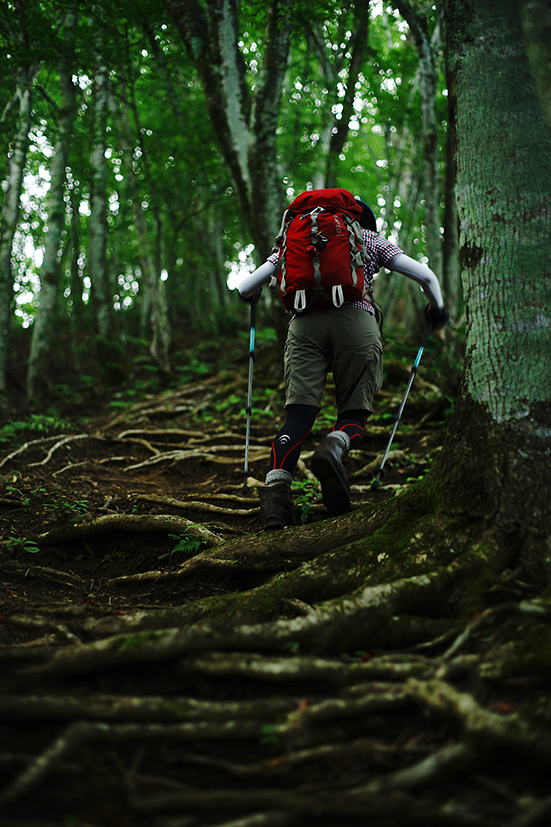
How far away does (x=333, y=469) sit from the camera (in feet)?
10.4

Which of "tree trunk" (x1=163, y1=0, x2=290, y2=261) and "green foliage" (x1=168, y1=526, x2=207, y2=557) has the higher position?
"tree trunk" (x1=163, y1=0, x2=290, y2=261)

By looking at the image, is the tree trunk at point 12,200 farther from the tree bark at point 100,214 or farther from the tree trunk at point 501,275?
the tree trunk at point 501,275

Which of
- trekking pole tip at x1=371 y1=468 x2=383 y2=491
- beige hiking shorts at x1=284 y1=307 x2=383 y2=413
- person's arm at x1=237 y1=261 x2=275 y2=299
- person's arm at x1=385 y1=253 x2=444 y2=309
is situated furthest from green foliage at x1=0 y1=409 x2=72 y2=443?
person's arm at x1=385 y1=253 x2=444 y2=309

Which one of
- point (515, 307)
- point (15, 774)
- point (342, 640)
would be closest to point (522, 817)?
point (342, 640)

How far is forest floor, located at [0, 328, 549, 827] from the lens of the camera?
152 centimetres

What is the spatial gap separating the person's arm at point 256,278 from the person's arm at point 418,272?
3.06ft

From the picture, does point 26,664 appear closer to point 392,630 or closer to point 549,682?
point 392,630

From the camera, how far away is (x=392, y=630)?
2.42 meters

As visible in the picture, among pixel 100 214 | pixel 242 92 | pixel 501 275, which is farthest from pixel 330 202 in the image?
pixel 100 214

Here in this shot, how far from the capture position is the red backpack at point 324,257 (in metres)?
3.36

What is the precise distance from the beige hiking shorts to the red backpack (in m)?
0.13

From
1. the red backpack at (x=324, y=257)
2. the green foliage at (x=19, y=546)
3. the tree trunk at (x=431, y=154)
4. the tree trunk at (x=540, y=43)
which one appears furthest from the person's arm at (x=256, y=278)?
the tree trunk at (x=431, y=154)

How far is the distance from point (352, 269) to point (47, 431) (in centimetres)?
638

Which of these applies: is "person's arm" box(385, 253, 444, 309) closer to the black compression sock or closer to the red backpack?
the red backpack
